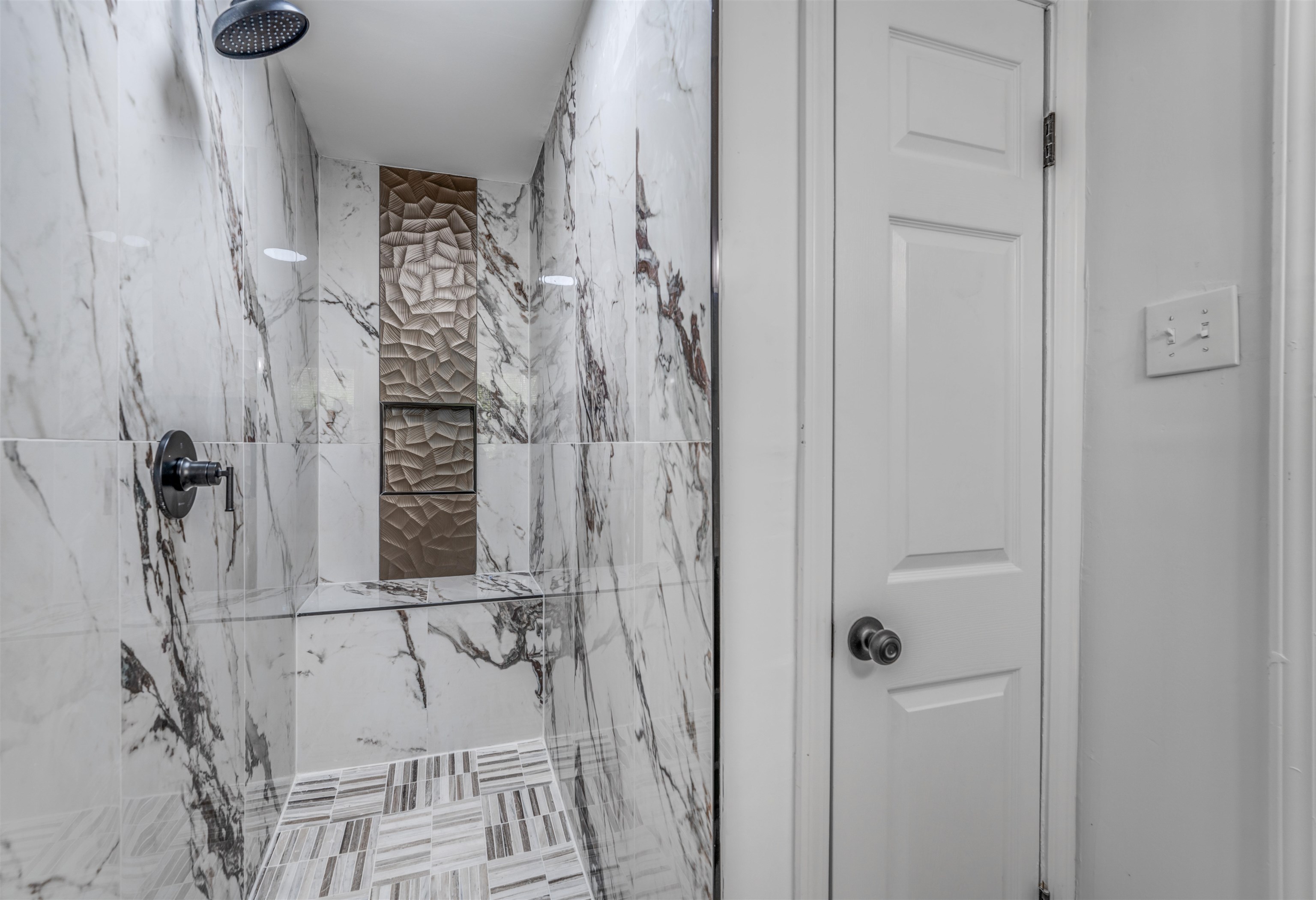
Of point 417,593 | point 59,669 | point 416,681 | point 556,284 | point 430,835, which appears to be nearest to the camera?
point 59,669

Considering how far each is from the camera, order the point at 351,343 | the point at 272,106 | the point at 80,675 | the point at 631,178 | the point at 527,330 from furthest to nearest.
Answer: the point at 527,330
the point at 351,343
the point at 272,106
the point at 631,178
the point at 80,675

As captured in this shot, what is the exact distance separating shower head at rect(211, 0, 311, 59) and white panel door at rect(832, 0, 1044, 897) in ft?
3.00

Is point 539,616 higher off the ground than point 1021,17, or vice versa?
point 1021,17

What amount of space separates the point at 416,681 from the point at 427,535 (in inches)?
27.3

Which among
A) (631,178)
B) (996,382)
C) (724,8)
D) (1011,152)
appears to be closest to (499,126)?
(631,178)

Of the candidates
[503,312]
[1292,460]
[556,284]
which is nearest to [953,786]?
[1292,460]

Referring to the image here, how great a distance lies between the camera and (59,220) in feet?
2.57

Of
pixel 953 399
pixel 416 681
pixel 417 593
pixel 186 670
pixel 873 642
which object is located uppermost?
pixel 953 399

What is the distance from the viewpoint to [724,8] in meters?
0.91

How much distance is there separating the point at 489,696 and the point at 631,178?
1946 millimetres

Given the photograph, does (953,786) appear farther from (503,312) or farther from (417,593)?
(503,312)

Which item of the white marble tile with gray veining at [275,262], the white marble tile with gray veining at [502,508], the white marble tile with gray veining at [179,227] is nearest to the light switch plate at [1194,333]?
the white marble tile with gray veining at [179,227]

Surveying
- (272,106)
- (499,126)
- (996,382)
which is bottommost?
(996,382)

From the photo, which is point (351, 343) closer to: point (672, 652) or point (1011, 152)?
point (672, 652)
